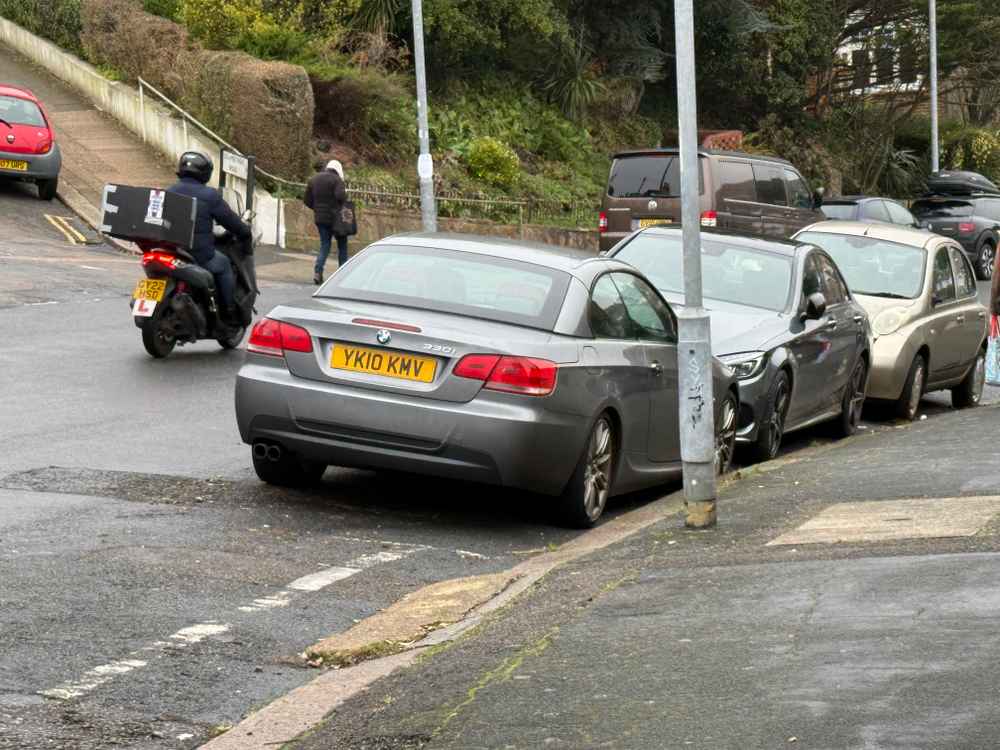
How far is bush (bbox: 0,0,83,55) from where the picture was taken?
129 feet

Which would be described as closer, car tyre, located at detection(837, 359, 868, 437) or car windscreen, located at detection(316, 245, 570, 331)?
car windscreen, located at detection(316, 245, 570, 331)

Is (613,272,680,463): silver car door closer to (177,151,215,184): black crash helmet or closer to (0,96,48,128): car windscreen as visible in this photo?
(177,151,215,184): black crash helmet

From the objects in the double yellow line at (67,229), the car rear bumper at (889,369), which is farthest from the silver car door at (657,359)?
the double yellow line at (67,229)

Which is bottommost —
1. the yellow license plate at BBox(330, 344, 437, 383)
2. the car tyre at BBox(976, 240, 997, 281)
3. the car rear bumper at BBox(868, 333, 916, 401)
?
the car tyre at BBox(976, 240, 997, 281)

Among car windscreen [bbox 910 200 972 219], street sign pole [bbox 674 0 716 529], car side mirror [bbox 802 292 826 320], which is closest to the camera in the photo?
street sign pole [bbox 674 0 716 529]

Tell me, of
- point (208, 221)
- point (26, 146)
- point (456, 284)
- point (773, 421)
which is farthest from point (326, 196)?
point (456, 284)

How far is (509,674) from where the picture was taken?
5.87 meters

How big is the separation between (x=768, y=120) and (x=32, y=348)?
3609 cm

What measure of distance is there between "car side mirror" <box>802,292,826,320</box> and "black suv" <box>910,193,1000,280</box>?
24439 mm

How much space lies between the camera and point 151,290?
15078 mm

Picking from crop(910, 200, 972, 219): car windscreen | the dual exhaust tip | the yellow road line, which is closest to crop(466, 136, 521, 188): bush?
crop(910, 200, 972, 219): car windscreen

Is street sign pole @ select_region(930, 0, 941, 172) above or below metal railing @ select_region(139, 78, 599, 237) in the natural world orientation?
above

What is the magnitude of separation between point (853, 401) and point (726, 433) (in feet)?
10.7

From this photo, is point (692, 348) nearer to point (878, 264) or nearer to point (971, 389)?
point (878, 264)
